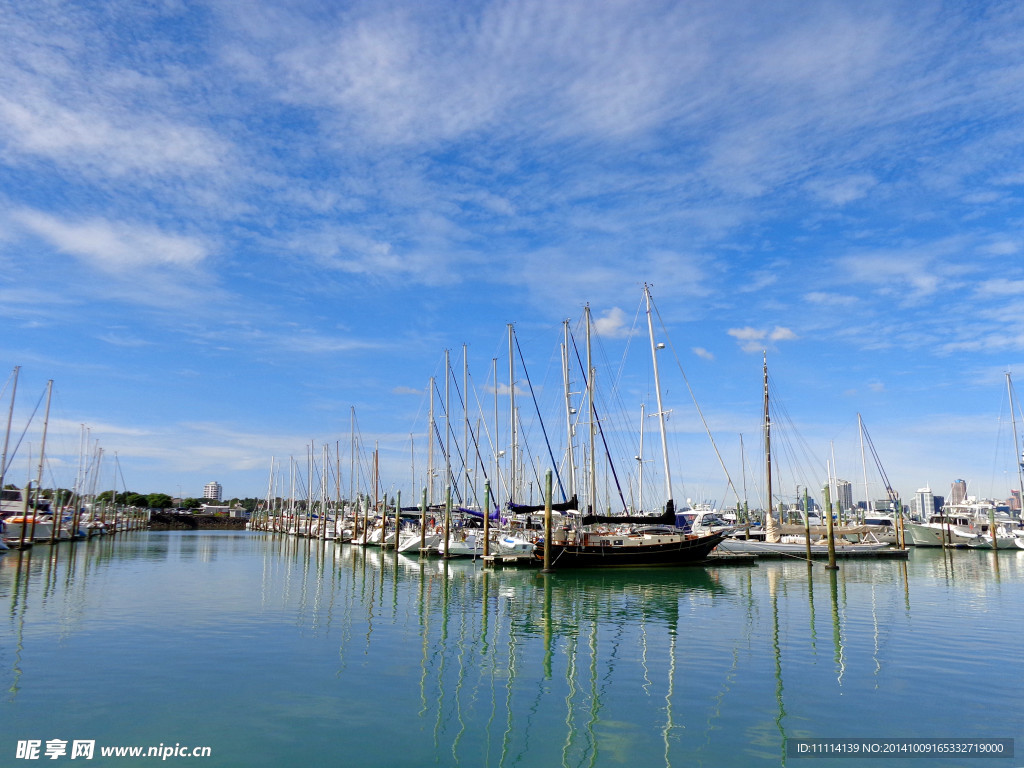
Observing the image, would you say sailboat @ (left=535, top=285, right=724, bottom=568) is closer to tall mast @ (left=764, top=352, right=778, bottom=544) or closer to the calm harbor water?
the calm harbor water

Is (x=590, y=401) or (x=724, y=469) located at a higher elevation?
(x=590, y=401)

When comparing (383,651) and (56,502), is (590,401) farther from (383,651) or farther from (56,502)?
(56,502)

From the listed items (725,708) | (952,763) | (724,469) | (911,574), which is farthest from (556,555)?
(952,763)

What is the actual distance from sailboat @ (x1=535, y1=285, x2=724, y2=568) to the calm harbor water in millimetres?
10699

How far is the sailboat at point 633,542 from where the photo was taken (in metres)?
46.6

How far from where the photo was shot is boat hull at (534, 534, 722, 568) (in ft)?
153

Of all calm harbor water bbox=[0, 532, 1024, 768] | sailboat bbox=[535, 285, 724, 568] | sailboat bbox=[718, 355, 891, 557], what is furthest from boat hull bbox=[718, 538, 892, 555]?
calm harbor water bbox=[0, 532, 1024, 768]

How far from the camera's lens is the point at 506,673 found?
17.7m

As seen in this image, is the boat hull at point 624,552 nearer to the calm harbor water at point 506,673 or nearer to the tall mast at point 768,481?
the calm harbor water at point 506,673

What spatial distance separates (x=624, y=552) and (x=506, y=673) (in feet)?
100

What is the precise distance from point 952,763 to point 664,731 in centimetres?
478

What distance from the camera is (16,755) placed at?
11578 millimetres

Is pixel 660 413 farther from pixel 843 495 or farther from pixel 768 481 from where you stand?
pixel 843 495

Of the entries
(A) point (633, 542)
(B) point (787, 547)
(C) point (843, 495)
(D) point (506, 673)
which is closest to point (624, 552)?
(A) point (633, 542)
